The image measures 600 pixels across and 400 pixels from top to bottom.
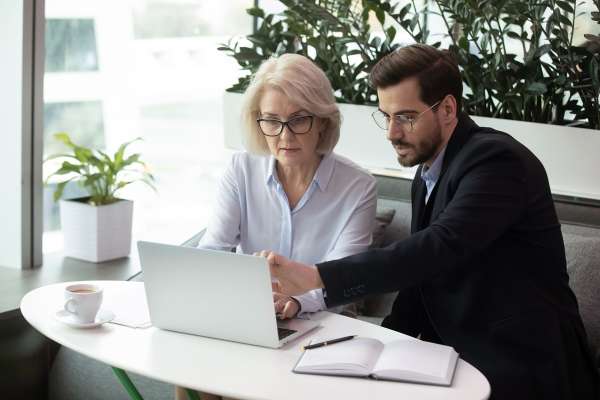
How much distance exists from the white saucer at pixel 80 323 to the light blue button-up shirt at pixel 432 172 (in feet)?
2.74

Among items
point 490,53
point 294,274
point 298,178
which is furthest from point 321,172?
point 490,53

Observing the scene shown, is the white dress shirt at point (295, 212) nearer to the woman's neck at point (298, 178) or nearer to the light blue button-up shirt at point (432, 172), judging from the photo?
the woman's neck at point (298, 178)

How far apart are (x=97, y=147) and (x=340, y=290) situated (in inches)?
89.5

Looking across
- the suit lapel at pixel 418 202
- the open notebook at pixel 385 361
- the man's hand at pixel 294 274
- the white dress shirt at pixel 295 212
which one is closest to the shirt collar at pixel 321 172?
the white dress shirt at pixel 295 212

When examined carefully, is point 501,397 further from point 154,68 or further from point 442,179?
point 154,68

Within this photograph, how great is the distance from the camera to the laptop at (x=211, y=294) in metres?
1.82

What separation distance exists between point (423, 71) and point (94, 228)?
1.67m

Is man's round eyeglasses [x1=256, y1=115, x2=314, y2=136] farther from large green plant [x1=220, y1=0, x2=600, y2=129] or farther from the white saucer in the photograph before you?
large green plant [x1=220, y1=0, x2=600, y2=129]

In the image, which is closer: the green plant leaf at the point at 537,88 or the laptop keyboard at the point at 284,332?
the laptop keyboard at the point at 284,332

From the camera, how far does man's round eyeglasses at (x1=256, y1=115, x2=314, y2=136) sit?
8.07ft

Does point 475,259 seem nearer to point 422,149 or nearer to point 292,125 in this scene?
point 422,149

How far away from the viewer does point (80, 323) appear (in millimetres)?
1959

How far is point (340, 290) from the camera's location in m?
1.94

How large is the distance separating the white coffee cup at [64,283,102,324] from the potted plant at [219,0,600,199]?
4.99 ft
